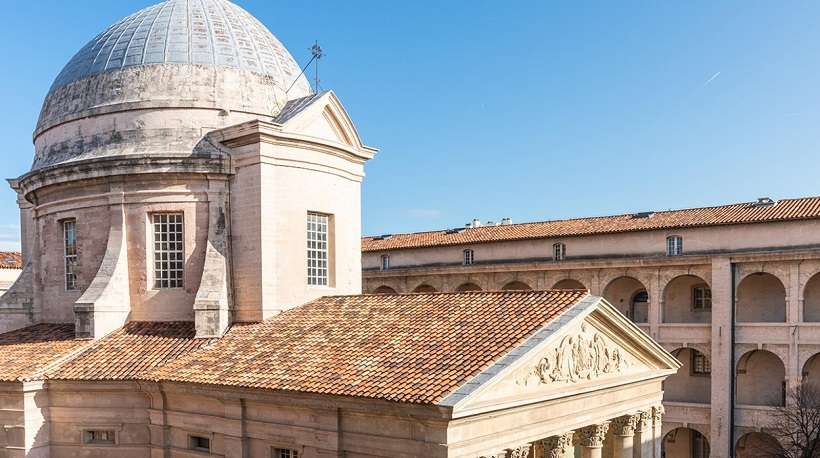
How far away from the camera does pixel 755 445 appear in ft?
131

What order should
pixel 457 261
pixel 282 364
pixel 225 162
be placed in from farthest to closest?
pixel 457 261, pixel 225 162, pixel 282 364

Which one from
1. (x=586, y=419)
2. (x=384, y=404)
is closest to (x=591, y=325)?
(x=586, y=419)

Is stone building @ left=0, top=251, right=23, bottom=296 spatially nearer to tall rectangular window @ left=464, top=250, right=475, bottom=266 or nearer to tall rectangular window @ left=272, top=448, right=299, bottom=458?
tall rectangular window @ left=464, top=250, right=475, bottom=266

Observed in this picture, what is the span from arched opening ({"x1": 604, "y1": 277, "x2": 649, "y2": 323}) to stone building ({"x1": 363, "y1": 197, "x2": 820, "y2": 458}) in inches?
2.4

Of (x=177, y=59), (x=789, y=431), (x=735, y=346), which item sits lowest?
(x=789, y=431)

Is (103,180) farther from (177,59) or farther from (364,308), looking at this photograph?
(364,308)

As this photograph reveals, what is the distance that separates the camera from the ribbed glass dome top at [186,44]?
25438mm

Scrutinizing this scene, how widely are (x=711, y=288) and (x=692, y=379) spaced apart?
6203 millimetres

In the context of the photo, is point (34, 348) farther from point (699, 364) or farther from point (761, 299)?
point (761, 299)

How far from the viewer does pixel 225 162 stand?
23875mm

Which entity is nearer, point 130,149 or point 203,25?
point 130,149

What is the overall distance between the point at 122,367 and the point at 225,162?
7.17m

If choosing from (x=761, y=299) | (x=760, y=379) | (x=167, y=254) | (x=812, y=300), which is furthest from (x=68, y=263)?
(x=812, y=300)

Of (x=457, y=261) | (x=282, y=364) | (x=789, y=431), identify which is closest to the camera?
(x=282, y=364)
